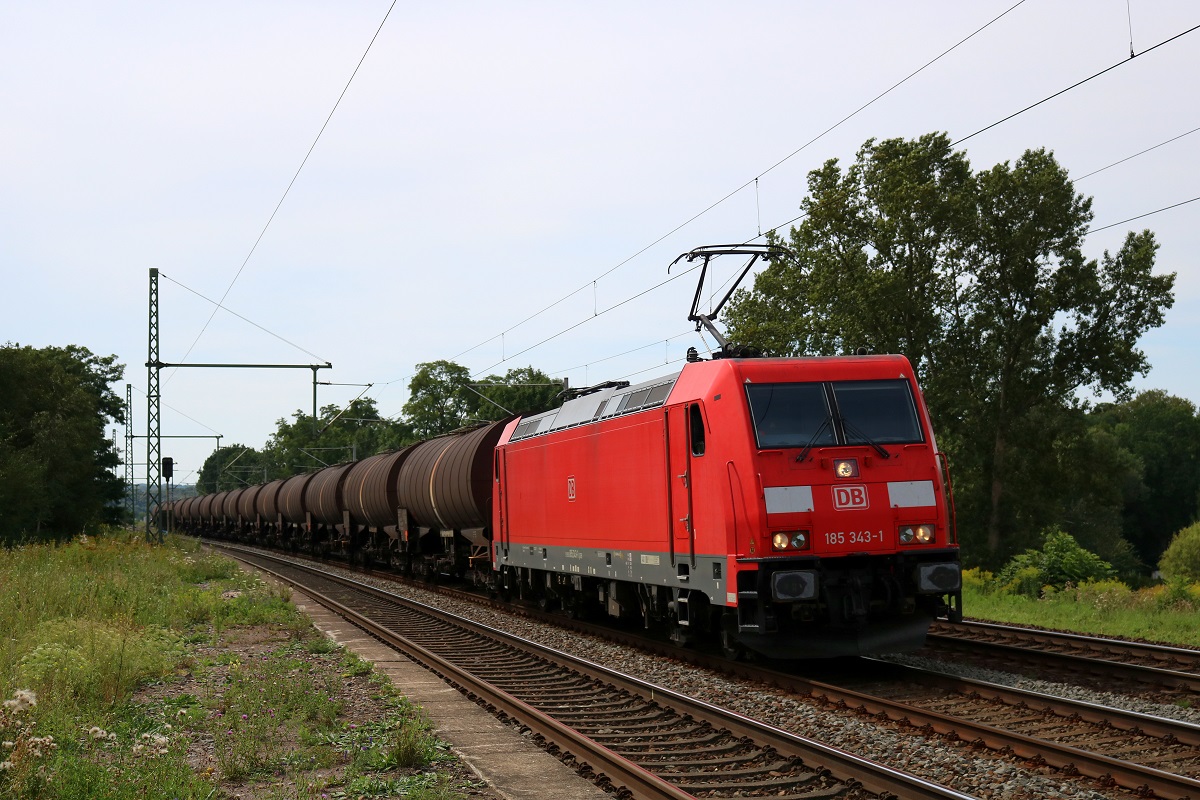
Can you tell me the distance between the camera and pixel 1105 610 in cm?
1759

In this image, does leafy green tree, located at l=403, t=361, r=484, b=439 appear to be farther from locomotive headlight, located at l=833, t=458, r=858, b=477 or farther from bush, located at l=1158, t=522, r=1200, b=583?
locomotive headlight, located at l=833, t=458, r=858, b=477

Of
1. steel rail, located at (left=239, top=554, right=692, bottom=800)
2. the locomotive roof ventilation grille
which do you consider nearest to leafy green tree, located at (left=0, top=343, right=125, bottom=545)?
the locomotive roof ventilation grille

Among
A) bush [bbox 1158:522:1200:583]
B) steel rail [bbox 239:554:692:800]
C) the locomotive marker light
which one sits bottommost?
bush [bbox 1158:522:1200:583]

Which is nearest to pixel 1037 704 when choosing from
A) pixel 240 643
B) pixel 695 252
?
pixel 695 252

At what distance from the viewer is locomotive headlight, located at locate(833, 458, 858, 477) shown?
1213 cm

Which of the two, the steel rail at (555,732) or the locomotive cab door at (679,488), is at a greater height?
the locomotive cab door at (679,488)

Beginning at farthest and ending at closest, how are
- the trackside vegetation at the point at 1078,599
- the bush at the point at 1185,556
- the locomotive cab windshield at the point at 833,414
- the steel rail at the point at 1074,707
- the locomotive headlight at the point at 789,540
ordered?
the bush at the point at 1185,556, the trackside vegetation at the point at 1078,599, the locomotive cab windshield at the point at 833,414, the locomotive headlight at the point at 789,540, the steel rail at the point at 1074,707

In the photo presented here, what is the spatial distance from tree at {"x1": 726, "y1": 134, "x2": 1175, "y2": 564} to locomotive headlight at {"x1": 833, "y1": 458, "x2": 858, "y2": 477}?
26.9 metres

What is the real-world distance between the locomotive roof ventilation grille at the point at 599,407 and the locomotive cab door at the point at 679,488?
607 millimetres

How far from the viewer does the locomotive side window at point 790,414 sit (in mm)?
12195

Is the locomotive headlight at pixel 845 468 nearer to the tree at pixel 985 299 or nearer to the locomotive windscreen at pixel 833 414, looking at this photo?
the locomotive windscreen at pixel 833 414

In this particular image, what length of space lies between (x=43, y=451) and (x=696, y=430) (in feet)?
130

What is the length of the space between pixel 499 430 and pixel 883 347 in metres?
19.5

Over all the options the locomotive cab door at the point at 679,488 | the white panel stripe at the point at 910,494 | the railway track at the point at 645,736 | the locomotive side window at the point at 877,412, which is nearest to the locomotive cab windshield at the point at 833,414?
the locomotive side window at the point at 877,412
